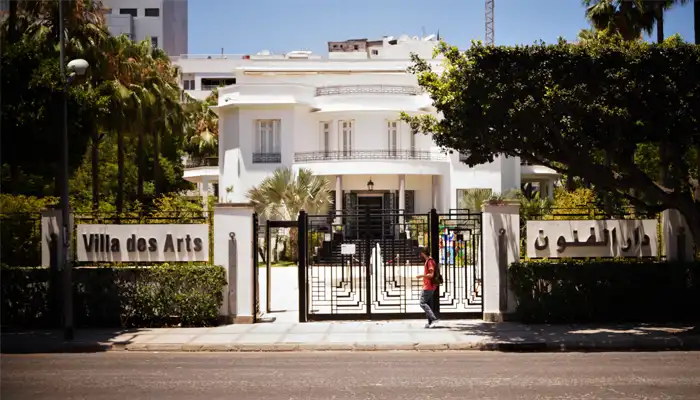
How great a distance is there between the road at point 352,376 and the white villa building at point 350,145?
27479 mm

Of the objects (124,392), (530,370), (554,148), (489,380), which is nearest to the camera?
(124,392)

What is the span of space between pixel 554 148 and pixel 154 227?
9190mm

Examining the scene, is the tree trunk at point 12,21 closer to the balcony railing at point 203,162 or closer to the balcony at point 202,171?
the balcony at point 202,171

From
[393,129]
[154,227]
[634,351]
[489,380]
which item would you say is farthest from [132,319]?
[393,129]

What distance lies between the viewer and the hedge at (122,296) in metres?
18.8

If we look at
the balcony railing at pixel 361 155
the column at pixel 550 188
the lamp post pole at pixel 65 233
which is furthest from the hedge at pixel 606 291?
the column at pixel 550 188

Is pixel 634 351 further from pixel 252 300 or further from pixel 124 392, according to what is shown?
pixel 124 392

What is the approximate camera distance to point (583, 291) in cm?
1881

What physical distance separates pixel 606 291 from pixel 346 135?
2702 centimetres

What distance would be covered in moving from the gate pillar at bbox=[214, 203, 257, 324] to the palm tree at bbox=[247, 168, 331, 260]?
61.3 ft

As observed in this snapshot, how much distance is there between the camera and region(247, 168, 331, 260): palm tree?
125 ft

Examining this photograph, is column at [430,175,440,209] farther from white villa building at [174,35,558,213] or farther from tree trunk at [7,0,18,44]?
tree trunk at [7,0,18,44]

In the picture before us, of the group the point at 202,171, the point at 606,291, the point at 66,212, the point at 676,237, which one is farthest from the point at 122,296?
the point at 202,171

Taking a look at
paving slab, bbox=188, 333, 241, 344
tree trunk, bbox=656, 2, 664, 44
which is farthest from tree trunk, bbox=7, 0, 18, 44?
tree trunk, bbox=656, 2, 664, 44
